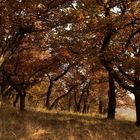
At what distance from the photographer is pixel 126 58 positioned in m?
23.7

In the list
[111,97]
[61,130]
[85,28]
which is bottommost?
[61,130]

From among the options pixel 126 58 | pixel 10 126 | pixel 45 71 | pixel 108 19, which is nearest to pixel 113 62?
pixel 126 58

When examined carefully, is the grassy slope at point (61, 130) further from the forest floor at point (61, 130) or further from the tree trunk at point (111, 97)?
the tree trunk at point (111, 97)

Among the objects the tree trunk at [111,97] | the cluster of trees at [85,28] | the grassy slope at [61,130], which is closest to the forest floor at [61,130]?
the grassy slope at [61,130]

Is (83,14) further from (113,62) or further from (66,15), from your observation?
(113,62)

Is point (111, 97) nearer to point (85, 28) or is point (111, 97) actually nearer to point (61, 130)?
point (85, 28)

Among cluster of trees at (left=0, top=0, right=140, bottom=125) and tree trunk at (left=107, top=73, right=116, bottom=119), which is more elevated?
cluster of trees at (left=0, top=0, right=140, bottom=125)

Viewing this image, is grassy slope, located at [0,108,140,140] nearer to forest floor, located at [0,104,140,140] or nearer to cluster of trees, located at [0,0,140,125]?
forest floor, located at [0,104,140,140]

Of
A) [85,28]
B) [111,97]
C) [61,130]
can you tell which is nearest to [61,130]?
[61,130]

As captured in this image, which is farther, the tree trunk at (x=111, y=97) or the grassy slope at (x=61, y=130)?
the tree trunk at (x=111, y=97)

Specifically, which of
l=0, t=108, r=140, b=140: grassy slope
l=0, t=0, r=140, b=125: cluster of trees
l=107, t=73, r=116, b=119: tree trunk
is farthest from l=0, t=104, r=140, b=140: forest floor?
l=107, t=73, r=116, b=119: tree trunk

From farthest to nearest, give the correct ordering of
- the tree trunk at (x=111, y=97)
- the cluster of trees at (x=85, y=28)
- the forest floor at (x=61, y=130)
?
the tree trunk at (x=111, y=97)
the cluster of trees at (x=85, y=28)
the forest floor at (x=61, y=130)

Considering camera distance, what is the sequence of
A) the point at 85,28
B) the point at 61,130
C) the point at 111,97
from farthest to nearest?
1. the point at 111,97
2. the point at 85,28
3. the point at 61,130

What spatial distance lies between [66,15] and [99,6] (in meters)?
2.11
